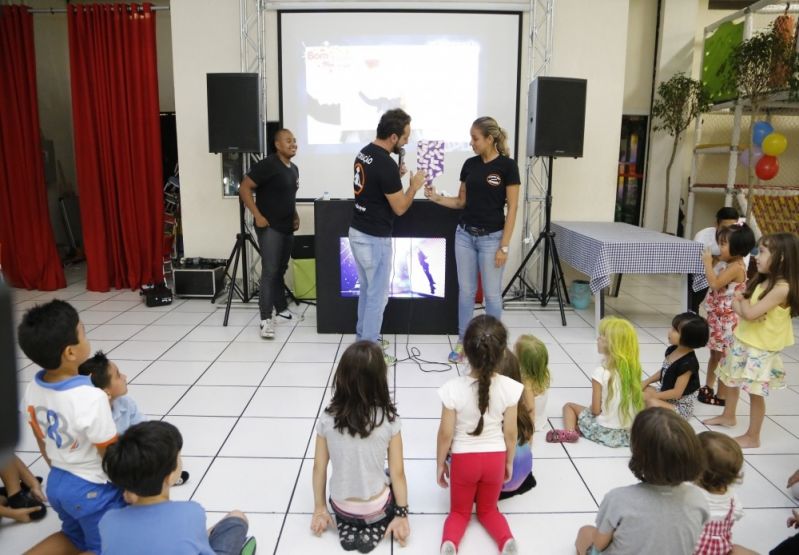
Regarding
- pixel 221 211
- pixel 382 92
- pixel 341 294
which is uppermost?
pixel 382 92

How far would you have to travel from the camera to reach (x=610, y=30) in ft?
18.1

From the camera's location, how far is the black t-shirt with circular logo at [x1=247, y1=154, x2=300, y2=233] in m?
4.27

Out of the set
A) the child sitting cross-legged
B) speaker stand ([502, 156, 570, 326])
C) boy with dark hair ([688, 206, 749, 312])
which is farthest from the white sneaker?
boy with dark hair ([688, 206, 749, 312])

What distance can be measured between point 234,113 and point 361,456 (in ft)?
12.4

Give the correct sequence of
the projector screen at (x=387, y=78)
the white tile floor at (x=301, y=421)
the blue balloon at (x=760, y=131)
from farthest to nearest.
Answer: the blue balloon at (x=760, y=131), the projector screen at (x=387, y=78), the white tile floor at (x=301, y=421)

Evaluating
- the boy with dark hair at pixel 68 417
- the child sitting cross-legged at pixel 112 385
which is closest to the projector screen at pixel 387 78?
the child sitting cross-legged at pixel 112 385

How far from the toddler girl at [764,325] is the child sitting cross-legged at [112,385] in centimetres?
249

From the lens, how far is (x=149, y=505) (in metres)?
1.45

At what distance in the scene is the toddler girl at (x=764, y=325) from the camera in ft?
8.32

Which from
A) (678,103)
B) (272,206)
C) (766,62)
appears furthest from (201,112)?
(766,62)

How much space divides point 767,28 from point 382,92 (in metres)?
4.34

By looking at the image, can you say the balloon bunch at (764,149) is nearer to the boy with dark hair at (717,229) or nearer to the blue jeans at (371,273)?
the boy with dark hair at (717,229)

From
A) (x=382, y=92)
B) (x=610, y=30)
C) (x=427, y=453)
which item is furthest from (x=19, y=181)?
(x=610, y=30)

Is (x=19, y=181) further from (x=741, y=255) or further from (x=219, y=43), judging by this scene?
(x=741, y=255)
